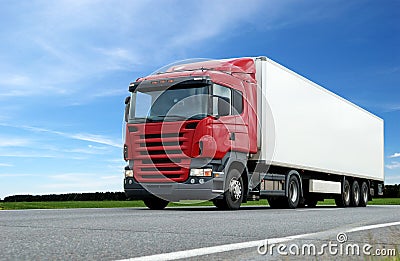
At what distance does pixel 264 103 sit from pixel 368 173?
1062 centimetres

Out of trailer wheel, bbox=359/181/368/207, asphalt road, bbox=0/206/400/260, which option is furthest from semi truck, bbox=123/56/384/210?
asphalt road, bbox=0/206/400/260

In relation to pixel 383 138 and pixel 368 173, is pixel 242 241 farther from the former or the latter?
pixel 383 138

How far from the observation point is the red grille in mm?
13719

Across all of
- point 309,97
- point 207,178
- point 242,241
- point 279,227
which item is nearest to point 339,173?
point 309,97

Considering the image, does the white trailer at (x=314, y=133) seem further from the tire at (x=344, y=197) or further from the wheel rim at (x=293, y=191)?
the wheel rim at (x=293, y=191)

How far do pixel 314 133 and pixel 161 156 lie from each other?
706 centimetres

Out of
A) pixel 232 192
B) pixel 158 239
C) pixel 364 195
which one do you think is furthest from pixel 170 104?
pixel 364 195

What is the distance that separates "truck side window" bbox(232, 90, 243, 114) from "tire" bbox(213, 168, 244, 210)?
146cm

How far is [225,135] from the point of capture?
14.0 meters

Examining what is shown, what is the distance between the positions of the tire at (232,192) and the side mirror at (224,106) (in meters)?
1.44

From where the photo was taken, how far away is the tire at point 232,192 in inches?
557

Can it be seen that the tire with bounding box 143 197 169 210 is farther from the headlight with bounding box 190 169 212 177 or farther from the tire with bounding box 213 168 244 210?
the headlight with bounding box 190 169 212 177

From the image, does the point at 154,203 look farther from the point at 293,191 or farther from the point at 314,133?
the point at 314,133

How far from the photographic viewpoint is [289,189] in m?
17.4
